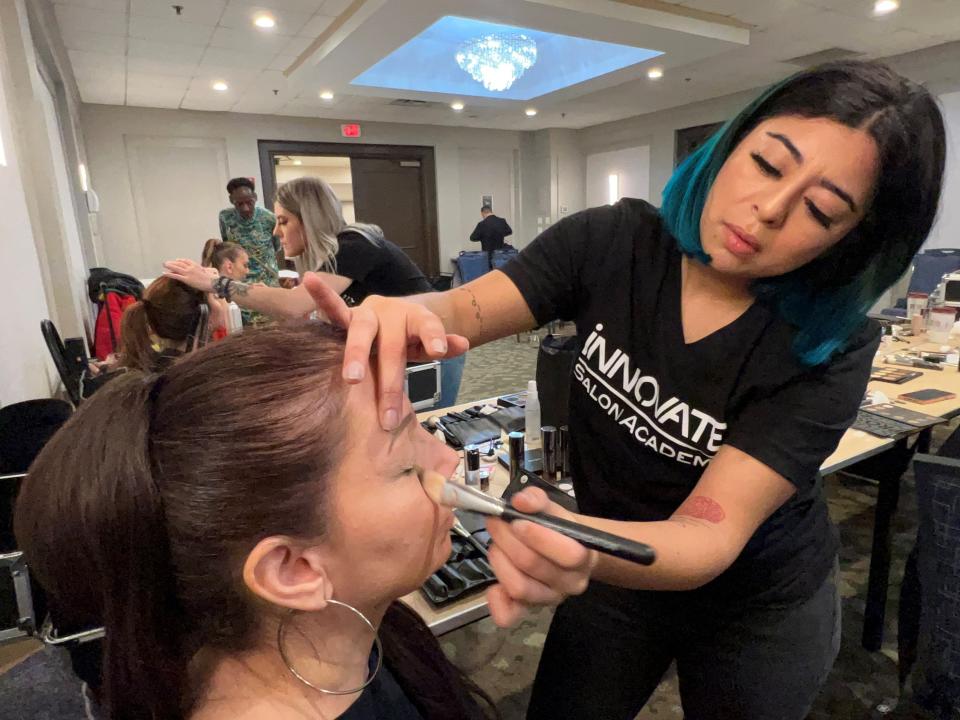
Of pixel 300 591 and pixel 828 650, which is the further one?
pixel 828 650

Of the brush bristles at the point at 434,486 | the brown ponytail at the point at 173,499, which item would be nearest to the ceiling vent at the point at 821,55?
the brush bristles at the point at 434,486

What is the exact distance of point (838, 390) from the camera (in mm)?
844

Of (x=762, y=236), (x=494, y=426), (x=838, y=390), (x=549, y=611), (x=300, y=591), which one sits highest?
(x=762, y=236)

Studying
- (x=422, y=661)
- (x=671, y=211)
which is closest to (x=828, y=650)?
(x=422, y=661)

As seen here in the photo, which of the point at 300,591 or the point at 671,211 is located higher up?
the point at 671,211

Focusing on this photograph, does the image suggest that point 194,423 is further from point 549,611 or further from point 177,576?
point 549,611

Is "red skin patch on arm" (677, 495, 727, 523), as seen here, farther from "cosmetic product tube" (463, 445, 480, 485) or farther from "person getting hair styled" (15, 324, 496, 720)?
"cosmetic product tube" (463, 445, 480, 485)

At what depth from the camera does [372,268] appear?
2172 millimetres

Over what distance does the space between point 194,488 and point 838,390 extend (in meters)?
0.86

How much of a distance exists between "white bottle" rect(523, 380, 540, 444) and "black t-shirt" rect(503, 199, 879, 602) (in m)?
0.57

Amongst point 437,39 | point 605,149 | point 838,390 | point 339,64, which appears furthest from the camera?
point 605,149

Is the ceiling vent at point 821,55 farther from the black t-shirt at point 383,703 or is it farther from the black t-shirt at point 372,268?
the black t-shirt at point 383,703

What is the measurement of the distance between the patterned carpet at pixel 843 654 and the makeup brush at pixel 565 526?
1.45 meters

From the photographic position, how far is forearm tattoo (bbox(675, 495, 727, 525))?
30.7 inches
